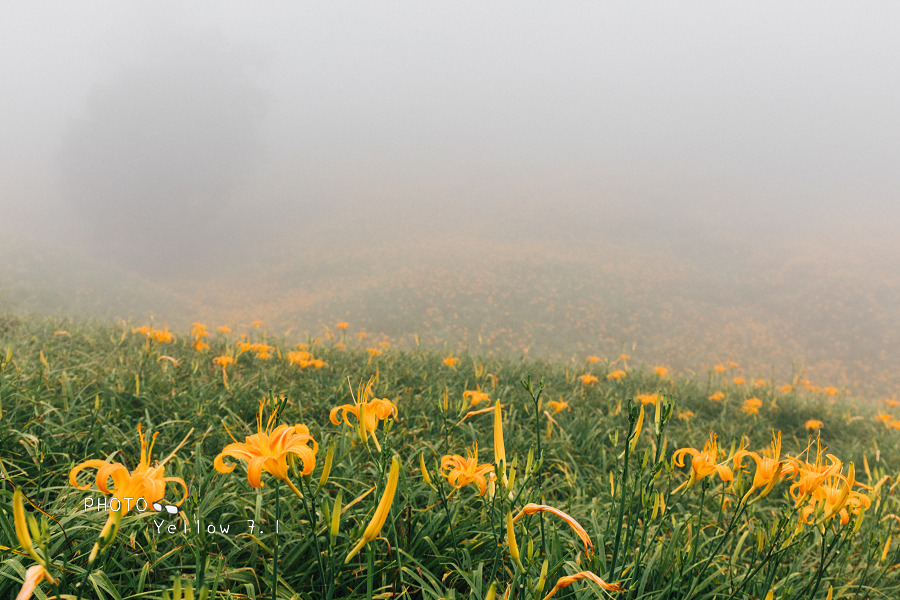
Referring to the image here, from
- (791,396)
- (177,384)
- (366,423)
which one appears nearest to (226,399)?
(177,384)

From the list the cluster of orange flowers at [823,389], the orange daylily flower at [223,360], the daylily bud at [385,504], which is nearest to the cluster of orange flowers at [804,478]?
the daylily bud at [385,504]

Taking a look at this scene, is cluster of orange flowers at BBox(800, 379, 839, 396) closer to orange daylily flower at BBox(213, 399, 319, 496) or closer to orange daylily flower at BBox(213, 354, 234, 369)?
orange daylily flower at BBox(213, 354, 234, 369)

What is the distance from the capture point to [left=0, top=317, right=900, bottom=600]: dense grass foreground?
0.97 m

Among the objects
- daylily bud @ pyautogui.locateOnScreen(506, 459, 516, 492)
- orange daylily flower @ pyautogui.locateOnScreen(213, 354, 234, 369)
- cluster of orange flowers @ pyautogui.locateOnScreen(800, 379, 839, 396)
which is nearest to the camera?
daylily bud @ pyautogui.locateOnScreen(506, 459, 516, 492)

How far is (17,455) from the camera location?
6.47ft

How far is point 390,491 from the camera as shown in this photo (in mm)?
746

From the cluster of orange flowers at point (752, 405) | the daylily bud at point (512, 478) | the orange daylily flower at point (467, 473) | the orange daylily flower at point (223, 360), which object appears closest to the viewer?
the daylily bud at point (512, 478)

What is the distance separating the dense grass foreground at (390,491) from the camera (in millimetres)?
969

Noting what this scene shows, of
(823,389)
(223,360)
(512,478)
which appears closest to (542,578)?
(512,478)

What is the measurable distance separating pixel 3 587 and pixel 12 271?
57.4ft

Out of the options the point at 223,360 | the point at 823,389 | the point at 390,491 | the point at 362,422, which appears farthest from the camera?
the point at 823,389

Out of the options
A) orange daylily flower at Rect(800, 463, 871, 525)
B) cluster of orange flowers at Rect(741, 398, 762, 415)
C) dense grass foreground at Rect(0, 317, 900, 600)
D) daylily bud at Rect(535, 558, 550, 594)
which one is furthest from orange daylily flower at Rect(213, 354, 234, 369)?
cluster of orange flowers at Rect(741, 398, 762, 415)

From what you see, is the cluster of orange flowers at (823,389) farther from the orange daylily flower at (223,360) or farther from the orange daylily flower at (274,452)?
the orange daylily flower at (274,452)

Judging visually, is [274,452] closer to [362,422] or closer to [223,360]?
[362,422]
